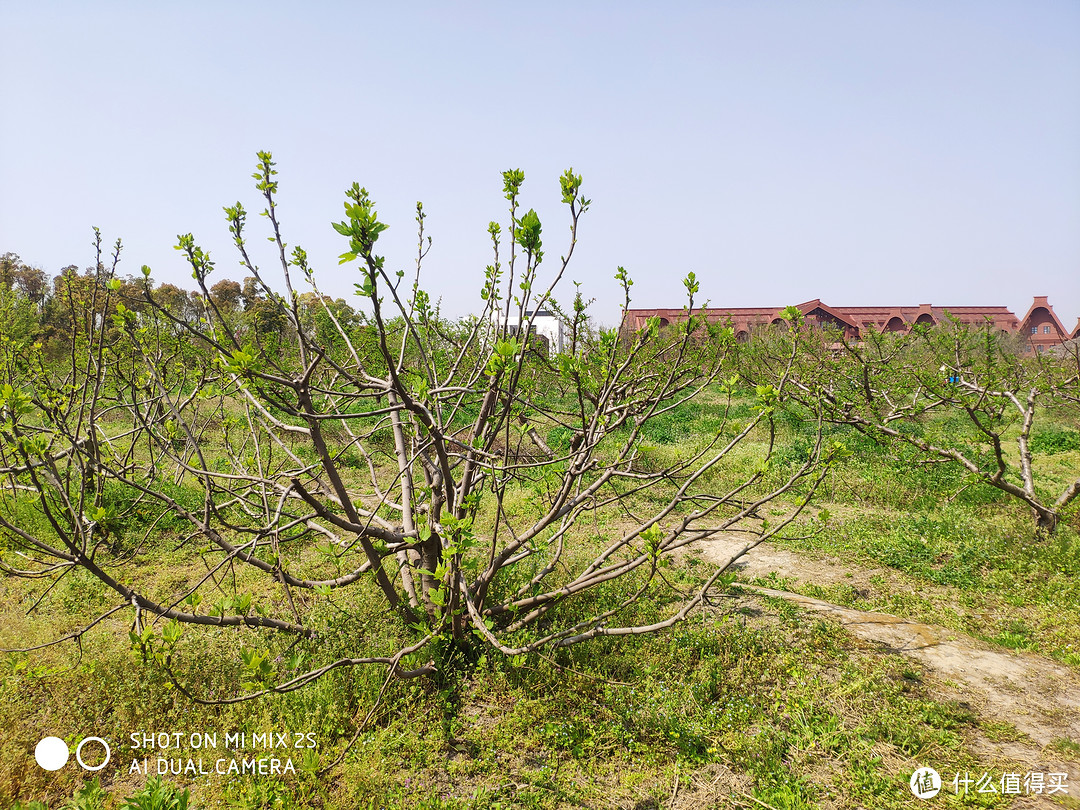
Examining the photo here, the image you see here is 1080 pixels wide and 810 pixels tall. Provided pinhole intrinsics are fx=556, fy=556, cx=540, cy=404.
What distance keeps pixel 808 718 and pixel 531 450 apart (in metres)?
6.51

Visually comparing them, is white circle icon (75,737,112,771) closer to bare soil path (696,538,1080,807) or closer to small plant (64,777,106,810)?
small plant (64,777,106,810)

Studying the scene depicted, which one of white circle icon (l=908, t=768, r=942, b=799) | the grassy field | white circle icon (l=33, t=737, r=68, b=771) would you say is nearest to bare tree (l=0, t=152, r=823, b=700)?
the grassy field

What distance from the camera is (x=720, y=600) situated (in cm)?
416

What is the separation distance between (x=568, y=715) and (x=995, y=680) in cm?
247

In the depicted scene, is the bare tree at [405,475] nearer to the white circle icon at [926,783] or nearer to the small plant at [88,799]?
the small plant at [88,799]

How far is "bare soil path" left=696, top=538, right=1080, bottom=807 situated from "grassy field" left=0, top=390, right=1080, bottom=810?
7cm

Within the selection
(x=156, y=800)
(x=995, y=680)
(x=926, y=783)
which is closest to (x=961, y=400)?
(x=995, y=680)

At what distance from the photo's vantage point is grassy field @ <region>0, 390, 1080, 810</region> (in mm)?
2447

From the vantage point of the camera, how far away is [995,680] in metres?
3.19

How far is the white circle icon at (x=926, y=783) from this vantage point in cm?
240

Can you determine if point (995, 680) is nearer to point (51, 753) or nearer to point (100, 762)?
point (100, 762)

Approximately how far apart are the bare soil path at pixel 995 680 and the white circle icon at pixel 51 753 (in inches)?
169

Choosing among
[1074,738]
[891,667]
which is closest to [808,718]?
[891,667]

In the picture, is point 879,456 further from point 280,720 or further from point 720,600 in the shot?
point 280,720
